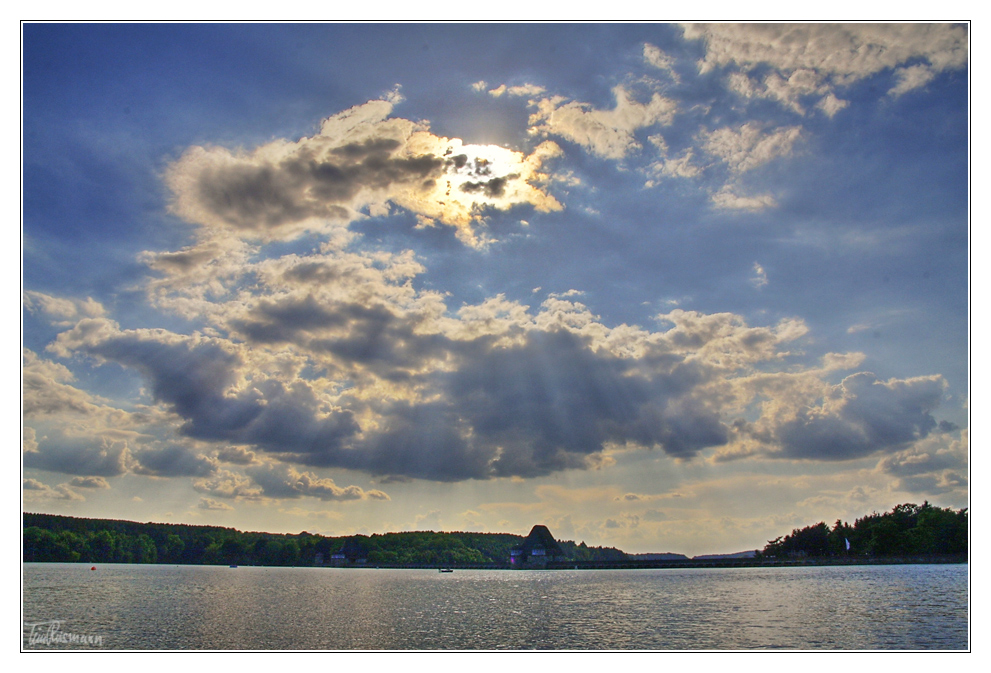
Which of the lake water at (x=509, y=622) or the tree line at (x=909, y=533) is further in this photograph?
the tree line at (x=909, y=533)

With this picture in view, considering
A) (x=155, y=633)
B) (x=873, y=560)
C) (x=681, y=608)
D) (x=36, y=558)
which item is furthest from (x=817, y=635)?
(x=36, y=558)

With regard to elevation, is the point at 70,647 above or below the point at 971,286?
below

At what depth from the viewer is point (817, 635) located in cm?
4750

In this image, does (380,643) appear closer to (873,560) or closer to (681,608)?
(681,608)

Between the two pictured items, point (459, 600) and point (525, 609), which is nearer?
point (525, 609)

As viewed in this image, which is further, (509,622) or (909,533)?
(909,533)

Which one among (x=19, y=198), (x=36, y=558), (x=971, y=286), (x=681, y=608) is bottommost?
(x=36, y=558)

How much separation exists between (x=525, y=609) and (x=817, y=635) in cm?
3348

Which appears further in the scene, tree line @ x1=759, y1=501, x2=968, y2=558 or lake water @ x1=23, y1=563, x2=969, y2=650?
tree line @ x1=759, y1=501, x2=968, y2=558

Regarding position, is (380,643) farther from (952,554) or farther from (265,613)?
(952,554)

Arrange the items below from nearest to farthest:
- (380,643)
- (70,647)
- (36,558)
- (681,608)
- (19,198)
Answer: (19,198) < (70,647) < (380,643) < (681,608) < (36,558)

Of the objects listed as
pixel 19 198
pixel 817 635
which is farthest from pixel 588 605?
pixel 19 198

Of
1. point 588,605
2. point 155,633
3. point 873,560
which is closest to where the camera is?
point 155,633

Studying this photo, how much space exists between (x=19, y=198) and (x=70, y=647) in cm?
2904
